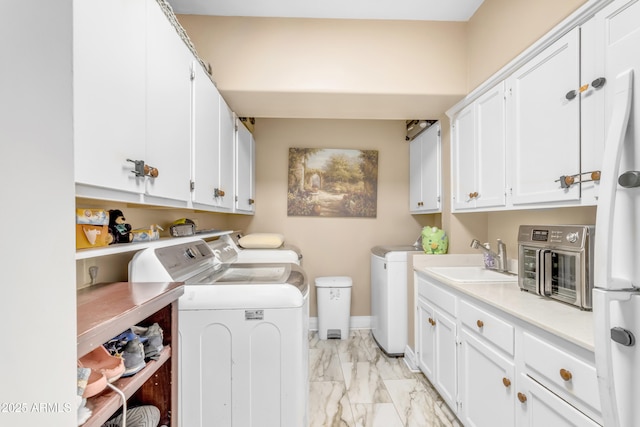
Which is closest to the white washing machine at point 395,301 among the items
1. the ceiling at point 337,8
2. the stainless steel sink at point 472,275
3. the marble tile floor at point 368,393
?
the marble tile floor at point 368,393

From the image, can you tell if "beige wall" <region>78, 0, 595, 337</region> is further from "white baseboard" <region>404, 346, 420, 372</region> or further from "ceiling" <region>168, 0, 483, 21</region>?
"white baseboard" <region>404, 346, 420, 372</region>

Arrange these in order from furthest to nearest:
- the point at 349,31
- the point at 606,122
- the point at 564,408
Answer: the point at 349,31 < the point at 606,122 < the point at 564,408

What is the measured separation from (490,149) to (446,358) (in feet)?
4.51

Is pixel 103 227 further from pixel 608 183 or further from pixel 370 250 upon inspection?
pixel 370 250

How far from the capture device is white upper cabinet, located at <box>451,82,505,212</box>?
6.36 feet

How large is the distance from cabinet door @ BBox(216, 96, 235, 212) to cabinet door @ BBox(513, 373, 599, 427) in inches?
73.5

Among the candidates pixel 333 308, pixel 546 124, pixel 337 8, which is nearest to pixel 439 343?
pixel 333 308

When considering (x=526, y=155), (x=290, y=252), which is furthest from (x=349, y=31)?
(x=290, y=252)

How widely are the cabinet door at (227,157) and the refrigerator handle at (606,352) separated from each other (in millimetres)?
1899

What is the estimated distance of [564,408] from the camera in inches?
43.5

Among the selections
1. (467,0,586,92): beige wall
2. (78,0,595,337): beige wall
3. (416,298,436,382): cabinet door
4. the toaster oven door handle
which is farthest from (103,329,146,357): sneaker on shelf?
(467,0,586,92): beige wall

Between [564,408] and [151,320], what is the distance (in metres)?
1.51

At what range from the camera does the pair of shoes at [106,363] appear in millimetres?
848

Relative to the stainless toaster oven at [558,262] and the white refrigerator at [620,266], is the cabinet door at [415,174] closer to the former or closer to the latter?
the stainless toaster oven at [558,262]
